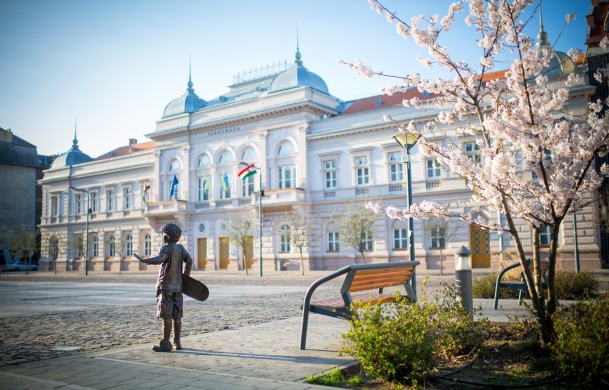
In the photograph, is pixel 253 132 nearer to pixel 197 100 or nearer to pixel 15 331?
pixel 197 100

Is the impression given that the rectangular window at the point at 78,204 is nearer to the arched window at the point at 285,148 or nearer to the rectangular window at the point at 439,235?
the arched window at the point at 285,148

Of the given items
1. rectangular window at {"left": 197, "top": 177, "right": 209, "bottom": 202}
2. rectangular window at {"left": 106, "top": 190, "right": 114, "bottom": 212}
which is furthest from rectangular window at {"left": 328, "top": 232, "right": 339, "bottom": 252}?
rectangular window at {"left": 106, "top": 190, "right": 114, "bottom": 212}

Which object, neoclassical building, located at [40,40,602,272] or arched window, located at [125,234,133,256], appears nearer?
neoclassical building, located at [40,40,602,272]

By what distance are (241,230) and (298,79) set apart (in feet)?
39.3

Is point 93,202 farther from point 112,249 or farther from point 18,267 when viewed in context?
point 18,267

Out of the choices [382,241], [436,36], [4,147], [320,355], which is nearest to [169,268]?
[320,355]

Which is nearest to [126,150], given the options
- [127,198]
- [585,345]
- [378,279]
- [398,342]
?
[127,198]

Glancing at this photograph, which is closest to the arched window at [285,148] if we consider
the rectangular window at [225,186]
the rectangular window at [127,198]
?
the rectangular window at [225,186]

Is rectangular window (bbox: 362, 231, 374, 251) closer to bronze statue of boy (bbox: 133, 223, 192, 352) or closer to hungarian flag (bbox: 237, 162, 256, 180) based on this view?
hungarian flag (bbox: 237, 162, 256, 180)

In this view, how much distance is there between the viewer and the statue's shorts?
23.2ft

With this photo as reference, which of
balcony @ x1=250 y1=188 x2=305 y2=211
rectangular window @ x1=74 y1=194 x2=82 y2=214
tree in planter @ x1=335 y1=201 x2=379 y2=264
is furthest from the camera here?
rectangular window @ x1=74 y1=194 x2=82 y2=214

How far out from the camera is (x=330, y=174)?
123 ft

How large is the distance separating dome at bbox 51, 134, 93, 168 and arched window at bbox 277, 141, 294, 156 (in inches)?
1102

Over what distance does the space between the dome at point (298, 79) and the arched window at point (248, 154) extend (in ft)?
16.1
